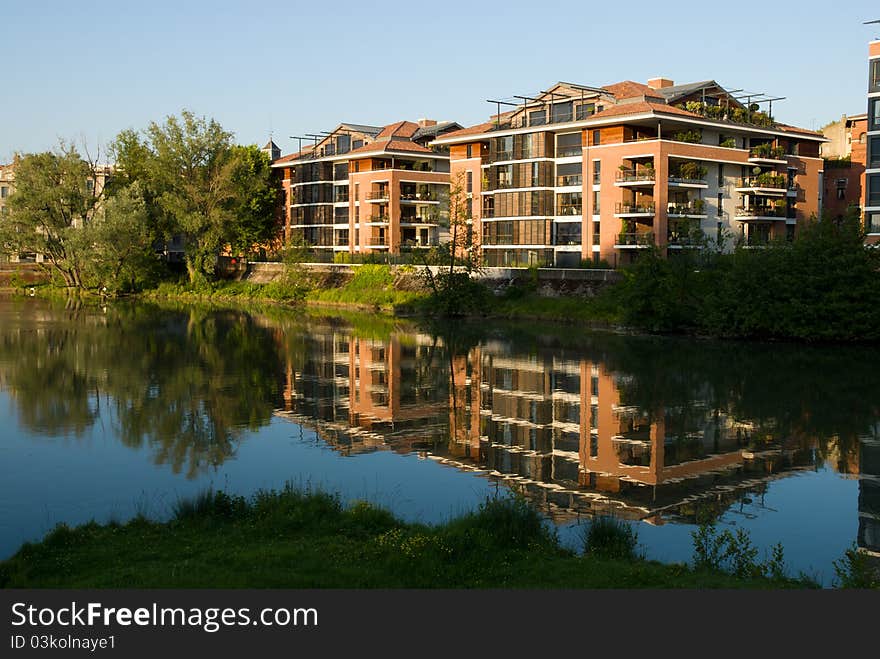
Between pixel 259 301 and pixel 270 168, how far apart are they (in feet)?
79.1

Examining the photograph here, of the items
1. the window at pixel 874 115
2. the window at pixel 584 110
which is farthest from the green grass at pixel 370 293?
the window at pixel 874 115

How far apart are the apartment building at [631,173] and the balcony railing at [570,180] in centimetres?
9

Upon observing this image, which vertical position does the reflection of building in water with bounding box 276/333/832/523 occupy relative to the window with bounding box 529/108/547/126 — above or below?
below

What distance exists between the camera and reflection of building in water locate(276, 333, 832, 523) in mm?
19500

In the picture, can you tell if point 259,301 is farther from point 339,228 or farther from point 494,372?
point 494,372

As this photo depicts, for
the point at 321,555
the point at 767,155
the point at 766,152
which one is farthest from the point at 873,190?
the point at 321,555

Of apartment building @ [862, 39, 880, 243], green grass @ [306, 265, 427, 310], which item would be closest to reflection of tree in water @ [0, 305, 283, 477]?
green grass @ [306, 265, 427, 310]

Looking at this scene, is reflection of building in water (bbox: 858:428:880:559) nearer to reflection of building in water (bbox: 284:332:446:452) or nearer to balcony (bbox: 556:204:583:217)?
reflection of building in water (bbox: 284:332:446:452)

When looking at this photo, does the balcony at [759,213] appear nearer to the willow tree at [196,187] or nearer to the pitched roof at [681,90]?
the pitched roof at [681,90]

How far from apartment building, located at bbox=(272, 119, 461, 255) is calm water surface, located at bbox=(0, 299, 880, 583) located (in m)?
43.3

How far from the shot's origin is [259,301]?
8081 centimetres

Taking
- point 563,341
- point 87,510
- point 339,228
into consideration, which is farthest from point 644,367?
point 339,228

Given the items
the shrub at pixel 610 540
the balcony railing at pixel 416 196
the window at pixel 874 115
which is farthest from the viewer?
the balcony railing at pixel 416 196

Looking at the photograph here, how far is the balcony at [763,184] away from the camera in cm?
6631
